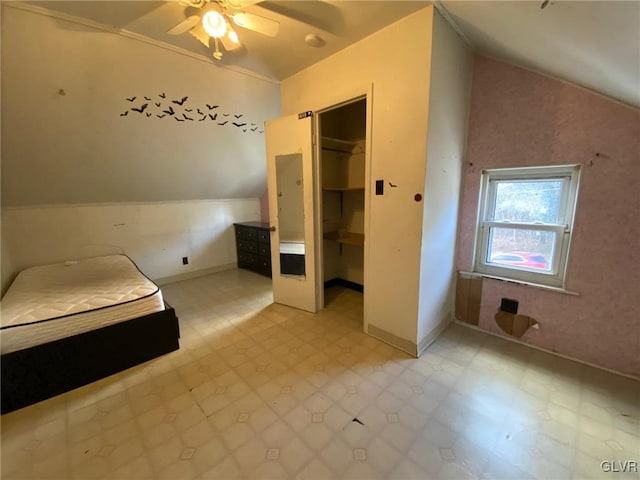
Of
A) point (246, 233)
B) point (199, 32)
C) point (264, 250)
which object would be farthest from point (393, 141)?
point (246, 233)

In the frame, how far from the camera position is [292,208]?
276 centimetres

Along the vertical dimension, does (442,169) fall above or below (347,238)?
above

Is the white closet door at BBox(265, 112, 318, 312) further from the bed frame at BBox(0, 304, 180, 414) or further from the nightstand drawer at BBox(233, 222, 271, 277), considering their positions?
the bed frame at BBox(0, 304, 180, 414)

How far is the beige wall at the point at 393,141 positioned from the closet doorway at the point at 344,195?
2.36 ft

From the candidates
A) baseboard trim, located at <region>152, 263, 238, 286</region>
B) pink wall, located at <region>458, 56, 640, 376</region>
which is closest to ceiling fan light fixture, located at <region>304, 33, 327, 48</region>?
pink wall, located at <region>458, 56, 640, 376</region>

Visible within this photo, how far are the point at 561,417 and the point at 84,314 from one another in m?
3.05

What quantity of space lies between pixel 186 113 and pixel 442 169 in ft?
8.24

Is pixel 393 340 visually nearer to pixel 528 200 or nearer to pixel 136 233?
pixel 528 200

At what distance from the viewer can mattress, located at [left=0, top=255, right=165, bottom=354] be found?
1.67 metres

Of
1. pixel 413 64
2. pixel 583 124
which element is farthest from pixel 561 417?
pixel 413 64

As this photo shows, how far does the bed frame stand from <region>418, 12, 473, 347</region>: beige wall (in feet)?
6.77

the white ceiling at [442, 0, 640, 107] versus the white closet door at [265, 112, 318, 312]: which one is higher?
the white ceiling at [442, 0, 640, 107]

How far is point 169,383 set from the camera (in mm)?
1814

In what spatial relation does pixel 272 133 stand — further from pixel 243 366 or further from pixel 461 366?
pixel 461 366
